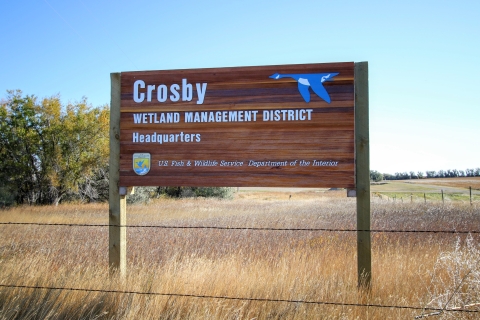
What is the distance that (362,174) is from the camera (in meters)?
4.85

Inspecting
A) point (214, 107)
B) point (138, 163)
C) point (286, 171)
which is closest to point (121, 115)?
point (138, 163)

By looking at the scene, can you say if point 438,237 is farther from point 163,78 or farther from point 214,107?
point 163,78

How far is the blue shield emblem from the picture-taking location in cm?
536

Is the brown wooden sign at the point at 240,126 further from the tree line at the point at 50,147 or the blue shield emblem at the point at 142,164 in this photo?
the tree line at the point at 50,147

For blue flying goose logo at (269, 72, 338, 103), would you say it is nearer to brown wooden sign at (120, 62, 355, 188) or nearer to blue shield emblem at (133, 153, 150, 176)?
brown wooden sign at (120, 62, 355, 188)

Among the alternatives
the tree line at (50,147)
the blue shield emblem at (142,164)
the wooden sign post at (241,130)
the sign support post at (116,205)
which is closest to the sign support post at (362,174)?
the wooden sign post at (241,130)

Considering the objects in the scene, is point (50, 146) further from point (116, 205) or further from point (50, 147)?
point (116, 205)

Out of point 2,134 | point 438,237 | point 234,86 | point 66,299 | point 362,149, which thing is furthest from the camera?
point 2,134

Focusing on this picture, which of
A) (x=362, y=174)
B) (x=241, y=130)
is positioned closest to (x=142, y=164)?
(x=241, y=130)

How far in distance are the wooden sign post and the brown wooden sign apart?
0.5 inches

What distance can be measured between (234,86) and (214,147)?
829 millimetres

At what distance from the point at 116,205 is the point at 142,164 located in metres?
0.64

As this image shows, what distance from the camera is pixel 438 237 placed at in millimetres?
8234

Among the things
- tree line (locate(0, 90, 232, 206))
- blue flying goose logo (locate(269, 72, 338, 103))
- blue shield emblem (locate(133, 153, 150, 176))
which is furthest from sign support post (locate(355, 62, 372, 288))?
tree line (locate(0, 90, 232, 206))
